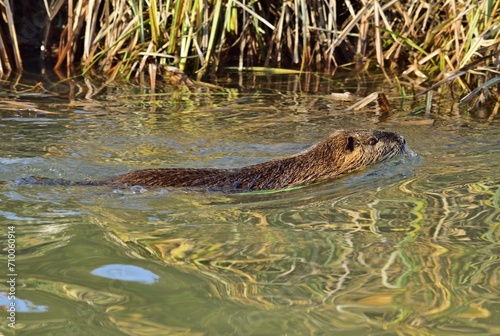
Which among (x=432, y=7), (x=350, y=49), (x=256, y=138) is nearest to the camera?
(x=256, y=138)

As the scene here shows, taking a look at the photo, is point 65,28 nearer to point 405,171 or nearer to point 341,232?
point 405,171

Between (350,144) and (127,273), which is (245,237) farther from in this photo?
(350,144)

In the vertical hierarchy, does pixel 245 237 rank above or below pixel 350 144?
below

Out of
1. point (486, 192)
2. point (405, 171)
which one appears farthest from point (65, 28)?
point (486, 192)

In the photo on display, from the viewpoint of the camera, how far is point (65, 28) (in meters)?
7.57

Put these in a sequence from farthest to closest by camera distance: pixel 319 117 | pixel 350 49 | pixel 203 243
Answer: pixel 350 49 < pixel 319 117 < pixel 203 243

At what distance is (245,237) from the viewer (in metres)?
3.43

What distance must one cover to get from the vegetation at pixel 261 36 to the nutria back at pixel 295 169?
68.2 inches

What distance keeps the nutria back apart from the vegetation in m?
1.73

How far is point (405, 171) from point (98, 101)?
2.82 meters

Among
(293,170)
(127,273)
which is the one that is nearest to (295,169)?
(293,170)

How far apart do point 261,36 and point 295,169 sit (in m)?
3.38

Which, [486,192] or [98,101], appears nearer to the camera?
[486,192]

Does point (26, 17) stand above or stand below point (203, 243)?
above
